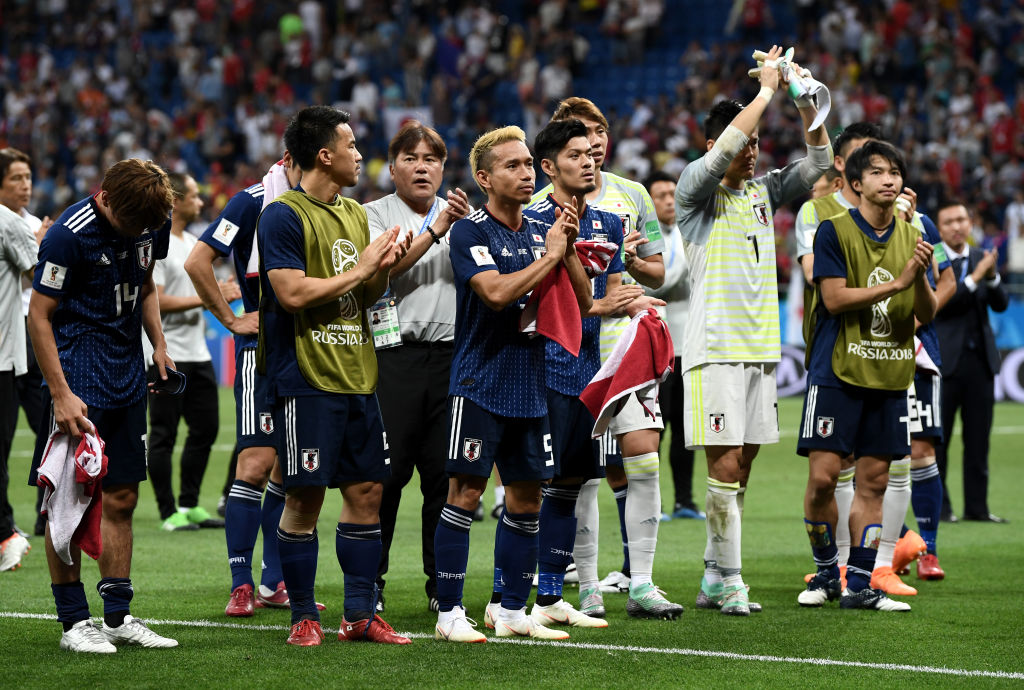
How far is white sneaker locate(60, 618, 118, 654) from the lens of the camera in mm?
5672

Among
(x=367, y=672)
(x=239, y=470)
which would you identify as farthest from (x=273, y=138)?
(x=367, y=672)

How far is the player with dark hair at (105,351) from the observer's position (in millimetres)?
5594

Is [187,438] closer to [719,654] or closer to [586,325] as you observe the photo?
[586,325]

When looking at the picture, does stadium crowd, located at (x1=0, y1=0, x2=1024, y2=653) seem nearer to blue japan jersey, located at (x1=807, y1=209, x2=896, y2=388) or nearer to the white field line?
blue japan jersey, located at (x1=807, y1=209, x2=896, y2=388)

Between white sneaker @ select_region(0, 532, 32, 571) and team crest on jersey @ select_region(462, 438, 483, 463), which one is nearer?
team crest on jersey @ select_region(462, 438, 483, 463)

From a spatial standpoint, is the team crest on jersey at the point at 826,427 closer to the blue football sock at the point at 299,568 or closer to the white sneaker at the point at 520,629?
the white sneaker at the point at 520,629

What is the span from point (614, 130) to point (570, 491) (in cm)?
2108

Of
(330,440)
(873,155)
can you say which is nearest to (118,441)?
(330,440)

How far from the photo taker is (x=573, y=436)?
6277mm

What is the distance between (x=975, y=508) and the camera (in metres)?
10.6

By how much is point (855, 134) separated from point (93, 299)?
14.9ft

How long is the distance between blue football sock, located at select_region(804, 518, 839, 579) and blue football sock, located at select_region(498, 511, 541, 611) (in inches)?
68.4

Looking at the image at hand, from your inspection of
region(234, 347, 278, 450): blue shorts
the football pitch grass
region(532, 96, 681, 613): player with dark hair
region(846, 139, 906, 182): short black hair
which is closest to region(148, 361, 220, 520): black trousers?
the football pitch grass

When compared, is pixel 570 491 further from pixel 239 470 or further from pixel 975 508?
pixel 975 508
